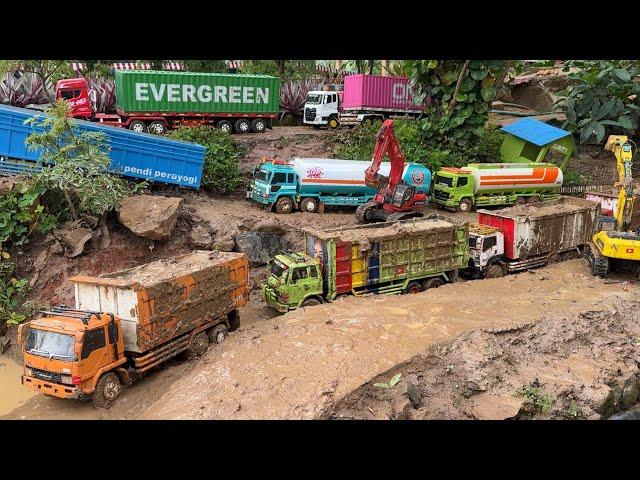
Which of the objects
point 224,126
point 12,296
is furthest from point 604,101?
point 12,296

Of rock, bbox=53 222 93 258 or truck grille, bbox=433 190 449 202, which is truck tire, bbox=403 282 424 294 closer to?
truck grille, bbox=433 190 449 202

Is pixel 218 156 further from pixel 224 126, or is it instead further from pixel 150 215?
pixel 150 215

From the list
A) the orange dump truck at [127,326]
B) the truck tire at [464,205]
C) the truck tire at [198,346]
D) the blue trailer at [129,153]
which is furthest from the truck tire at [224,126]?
the truck tire at [198,346]

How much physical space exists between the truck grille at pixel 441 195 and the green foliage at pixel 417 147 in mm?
2092

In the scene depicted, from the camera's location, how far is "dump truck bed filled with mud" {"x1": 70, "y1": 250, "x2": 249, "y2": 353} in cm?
1298

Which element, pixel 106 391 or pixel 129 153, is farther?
pixel 129 153

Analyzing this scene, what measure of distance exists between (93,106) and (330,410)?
20.7 meters

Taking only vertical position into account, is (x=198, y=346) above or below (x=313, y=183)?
below

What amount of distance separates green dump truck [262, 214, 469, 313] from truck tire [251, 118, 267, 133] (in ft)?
38.0

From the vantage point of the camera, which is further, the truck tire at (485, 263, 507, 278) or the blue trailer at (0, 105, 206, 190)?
the truck tire at (485, 263, 507, 278)

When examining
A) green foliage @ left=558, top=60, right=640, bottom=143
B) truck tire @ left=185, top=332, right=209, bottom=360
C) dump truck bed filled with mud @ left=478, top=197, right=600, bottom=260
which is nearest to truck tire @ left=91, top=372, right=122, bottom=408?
truck tire @ left=185, top=332, right=209, bottom=360

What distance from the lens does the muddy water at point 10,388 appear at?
13445mm

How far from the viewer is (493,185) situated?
78.9ft

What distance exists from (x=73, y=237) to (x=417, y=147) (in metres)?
15.4
